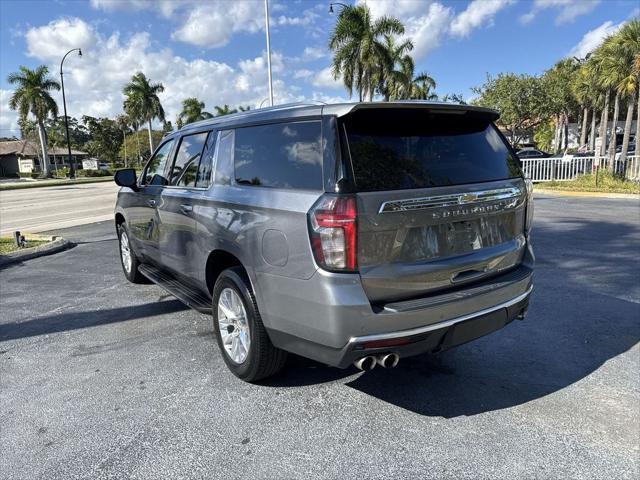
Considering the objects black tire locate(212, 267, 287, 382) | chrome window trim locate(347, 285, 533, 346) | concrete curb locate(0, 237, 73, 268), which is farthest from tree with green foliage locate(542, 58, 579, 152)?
black tire locate(212, 267, 287, 382)

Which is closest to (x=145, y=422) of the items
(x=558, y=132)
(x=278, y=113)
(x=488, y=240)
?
(x=278, y=113)

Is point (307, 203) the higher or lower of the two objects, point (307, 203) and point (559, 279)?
the higher

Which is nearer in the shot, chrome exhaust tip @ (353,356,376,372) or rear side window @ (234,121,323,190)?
chrome exhaust tip @ (353,356,376,372)

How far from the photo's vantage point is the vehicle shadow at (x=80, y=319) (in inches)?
189

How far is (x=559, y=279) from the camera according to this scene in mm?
6117

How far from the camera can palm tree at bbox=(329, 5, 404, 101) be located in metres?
29.9

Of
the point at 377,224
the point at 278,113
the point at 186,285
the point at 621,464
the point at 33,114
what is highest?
the point at 33,114

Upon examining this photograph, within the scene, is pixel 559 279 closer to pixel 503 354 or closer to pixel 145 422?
pixel 503 354

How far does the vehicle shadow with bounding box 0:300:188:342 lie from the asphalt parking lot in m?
0.02

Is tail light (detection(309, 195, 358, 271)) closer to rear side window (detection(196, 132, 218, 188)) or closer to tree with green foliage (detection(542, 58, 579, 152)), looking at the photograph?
→ rear side window (detection(196, 132, 218, 188))

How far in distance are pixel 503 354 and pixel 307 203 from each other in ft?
7.59

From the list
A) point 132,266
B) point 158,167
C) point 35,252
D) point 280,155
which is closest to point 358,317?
point 280,155

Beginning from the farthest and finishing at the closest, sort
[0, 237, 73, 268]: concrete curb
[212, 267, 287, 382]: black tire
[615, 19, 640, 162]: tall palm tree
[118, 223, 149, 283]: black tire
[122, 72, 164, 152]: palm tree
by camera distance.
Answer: [122, 72, 164, 152]: palm tree
[615, 19, 640, 162]: tall palm tree
[0, 237, 73, 268]: concrete curb
[118, 223, 149, 283]: black tire
[212, 267, 287, 382]: black tire

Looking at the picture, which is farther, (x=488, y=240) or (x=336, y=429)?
(x=488, y=240)
